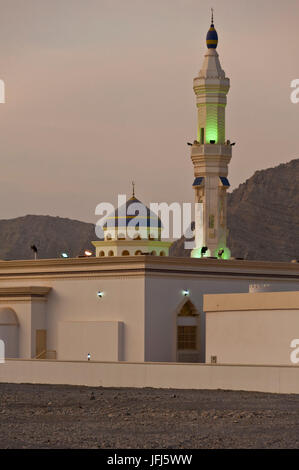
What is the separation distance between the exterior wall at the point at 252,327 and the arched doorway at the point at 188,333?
2.26m

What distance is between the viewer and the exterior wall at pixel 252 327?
4294 cm

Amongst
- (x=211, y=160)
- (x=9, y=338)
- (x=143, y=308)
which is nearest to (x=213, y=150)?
(x=211, y=160)

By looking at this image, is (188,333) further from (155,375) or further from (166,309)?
(155,375)

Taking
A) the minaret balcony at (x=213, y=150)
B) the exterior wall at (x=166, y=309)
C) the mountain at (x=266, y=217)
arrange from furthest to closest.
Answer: the mountain at (x=266, y=217) → the minaret balcony at (x=213, y=150) → the exterior wall at (x=166, y=309)

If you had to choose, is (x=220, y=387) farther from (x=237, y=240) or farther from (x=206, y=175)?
(x=237, y=240)

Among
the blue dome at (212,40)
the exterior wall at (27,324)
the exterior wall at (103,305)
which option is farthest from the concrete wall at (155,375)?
the blue dome at (212,40)

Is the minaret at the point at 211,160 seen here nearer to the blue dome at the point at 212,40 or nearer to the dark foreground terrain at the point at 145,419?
the blue dome at the point at 212,40

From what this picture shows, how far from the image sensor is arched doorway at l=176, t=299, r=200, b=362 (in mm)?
48778

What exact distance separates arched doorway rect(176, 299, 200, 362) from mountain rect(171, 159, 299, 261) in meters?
89.9

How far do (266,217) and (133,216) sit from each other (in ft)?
330

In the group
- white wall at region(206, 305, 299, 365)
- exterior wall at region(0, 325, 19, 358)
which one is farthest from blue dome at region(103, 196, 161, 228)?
white wall at region(206, 305, 299, 365)

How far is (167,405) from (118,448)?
31.8 feet

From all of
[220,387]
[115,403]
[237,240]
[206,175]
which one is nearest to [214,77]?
[206,175]

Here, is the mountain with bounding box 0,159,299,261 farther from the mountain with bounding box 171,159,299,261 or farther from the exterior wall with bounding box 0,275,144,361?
the exterior wall with bounding box 0,275,144,361
